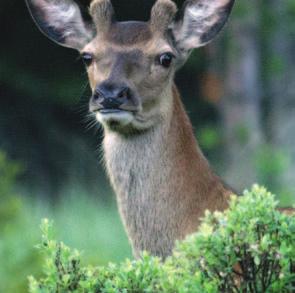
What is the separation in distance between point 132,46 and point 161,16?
1.09 feet

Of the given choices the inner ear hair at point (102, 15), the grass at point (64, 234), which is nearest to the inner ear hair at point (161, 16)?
the inner ear hair at point (102, 15)

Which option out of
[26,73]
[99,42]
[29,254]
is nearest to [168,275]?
[99,42]

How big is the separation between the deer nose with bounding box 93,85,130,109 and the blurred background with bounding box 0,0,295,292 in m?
5.34

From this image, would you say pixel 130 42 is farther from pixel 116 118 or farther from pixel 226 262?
pixel 226 262

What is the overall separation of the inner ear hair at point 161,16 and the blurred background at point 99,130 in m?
4.82

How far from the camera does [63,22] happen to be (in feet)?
26.2

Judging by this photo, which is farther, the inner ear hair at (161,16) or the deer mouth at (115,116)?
the inner ear hair at (161,16)

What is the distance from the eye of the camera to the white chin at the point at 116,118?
6.97m

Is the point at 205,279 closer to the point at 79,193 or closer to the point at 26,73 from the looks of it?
the point at 79,193

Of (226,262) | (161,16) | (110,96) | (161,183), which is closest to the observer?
(226,262)

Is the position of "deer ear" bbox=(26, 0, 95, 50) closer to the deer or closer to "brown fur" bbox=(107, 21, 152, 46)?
the deer

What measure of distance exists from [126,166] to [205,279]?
200cm

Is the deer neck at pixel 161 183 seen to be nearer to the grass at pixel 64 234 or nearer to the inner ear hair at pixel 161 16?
the inner ear hair at pixel 161 16

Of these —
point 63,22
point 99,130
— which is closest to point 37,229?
point 63,22
